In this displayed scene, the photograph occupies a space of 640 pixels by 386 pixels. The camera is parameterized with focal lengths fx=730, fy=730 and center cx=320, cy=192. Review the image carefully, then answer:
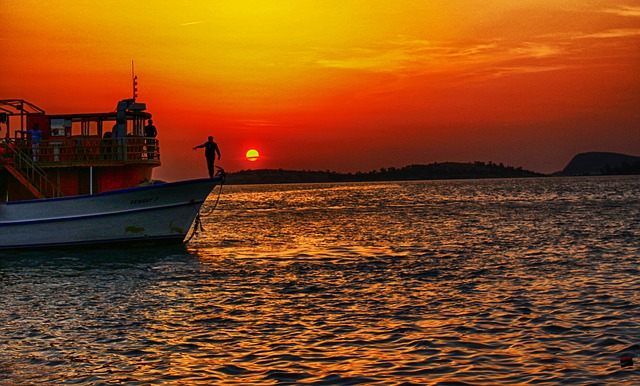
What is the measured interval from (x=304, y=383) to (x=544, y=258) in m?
19.1

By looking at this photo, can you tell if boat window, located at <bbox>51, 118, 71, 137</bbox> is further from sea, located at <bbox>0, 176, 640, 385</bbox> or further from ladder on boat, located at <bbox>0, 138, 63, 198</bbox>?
sea, located at <bbox>0, 176, 640, 385</bbox>

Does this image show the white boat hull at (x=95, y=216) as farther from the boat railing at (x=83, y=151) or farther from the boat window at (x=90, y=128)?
the boat window at (x=90, y=128)

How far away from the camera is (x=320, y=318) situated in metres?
14.9

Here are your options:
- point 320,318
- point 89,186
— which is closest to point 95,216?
point 89,186

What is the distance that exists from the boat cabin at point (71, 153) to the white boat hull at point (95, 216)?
79.0 inches

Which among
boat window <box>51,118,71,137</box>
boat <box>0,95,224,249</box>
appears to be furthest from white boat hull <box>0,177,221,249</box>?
boat window <box>51,118,71,137</box>

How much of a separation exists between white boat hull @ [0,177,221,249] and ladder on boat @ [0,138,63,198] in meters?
1.96

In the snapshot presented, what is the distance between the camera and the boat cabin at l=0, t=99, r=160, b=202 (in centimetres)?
3031

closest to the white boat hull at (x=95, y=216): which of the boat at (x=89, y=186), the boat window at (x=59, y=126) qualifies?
the boat at (x=89, y=186)

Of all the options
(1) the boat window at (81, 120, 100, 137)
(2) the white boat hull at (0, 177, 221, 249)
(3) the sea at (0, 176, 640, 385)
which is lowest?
(3) the sea at (0, 176, 640, 385)

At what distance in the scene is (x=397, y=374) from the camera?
10.5 meters

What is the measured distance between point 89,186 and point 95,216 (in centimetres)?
308

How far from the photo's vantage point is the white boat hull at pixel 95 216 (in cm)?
2786

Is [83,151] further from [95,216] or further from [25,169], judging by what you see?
[95,216]
